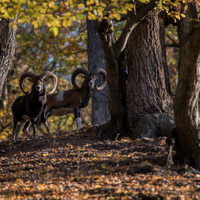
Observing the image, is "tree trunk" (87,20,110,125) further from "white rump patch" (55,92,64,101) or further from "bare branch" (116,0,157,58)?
"bare branch" (116,0,157,58)

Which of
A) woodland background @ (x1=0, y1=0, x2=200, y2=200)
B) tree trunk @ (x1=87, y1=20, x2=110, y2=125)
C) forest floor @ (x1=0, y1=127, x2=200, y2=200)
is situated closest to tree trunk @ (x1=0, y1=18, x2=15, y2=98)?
woodland background @ (x1=0, y1=0, x2=200, y2=200)

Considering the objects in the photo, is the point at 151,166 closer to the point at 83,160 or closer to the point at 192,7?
the point at 83,160

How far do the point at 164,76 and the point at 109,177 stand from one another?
349 cm

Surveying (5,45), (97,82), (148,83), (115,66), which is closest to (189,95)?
(115,66)

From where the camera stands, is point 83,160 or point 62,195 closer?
point 62,195

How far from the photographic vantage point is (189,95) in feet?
15.0

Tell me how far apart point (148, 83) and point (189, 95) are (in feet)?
8.23

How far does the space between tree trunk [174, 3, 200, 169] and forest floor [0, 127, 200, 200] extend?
352mm

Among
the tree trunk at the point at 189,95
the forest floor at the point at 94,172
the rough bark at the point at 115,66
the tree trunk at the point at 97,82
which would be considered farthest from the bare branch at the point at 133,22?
the tree trunk at the point at 97,82

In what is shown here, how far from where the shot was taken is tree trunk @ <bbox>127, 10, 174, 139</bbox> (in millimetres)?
6730

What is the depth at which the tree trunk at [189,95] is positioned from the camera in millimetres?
4398

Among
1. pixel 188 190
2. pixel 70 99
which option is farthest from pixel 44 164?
pixel 70 99

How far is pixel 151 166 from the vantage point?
4863mm

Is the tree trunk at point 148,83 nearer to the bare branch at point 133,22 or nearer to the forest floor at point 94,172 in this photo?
the forest floor at point 94,172
